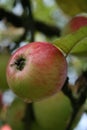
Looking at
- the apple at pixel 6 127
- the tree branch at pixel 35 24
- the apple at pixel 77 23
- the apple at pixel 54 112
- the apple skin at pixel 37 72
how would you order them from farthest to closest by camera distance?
the tree branch at pixel 35 24
the apple at pixel 6 127
the apple at pixel 54 112
the apple at pixel 77 23
the apple skin at pixel 37 72

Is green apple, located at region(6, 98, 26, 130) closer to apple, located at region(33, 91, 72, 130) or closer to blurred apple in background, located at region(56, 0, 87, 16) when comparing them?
apple, located at region(33, 91, 72, 130)

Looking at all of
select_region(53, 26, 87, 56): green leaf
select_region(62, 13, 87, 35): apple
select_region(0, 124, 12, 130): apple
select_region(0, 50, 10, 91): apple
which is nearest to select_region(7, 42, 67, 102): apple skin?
select_region(53, 26, 87, 56): green leaf

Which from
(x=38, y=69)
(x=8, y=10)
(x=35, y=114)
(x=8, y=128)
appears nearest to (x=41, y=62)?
(x=38, y=69)

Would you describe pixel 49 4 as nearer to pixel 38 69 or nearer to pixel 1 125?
pixel 1 125

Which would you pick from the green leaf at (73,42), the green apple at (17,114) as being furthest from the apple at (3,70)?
the green leaf at (73,42)

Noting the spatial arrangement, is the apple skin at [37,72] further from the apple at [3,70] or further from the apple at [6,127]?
the apple at [6,127]

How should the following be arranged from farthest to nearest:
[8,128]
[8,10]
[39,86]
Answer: [8,10], [8,128], [39,86]

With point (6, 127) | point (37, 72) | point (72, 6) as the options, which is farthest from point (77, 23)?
point (6, 127)
